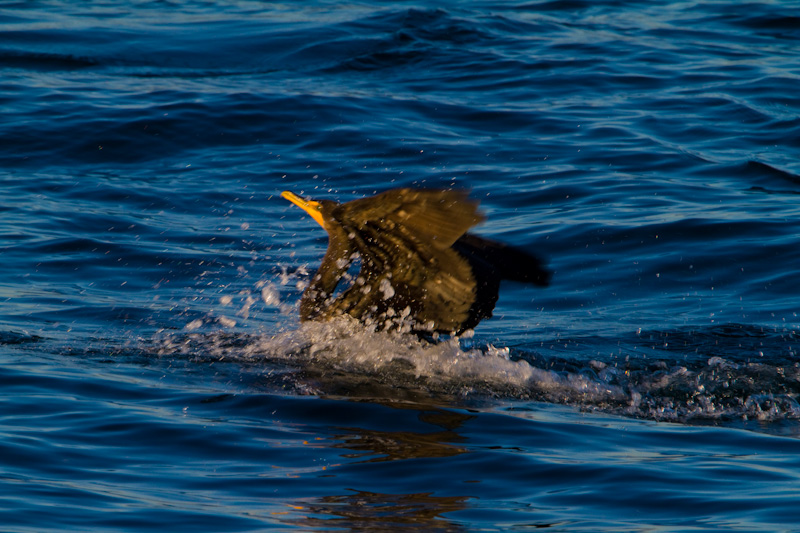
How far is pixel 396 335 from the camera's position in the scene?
590 centimetres

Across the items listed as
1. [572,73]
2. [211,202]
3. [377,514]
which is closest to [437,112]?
[572,73]

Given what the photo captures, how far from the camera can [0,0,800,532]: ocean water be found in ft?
14.6

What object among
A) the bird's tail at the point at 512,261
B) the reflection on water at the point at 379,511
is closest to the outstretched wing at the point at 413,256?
the bird's tail at the point at 512,261

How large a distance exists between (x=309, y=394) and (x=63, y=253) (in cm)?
379

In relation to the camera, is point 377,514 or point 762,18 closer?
point 377,514

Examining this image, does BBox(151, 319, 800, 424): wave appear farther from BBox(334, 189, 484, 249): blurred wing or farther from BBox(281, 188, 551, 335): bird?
BBox(334, 189, 484, 249): blurred wing

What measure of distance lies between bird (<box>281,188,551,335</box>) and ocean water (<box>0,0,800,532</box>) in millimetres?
233

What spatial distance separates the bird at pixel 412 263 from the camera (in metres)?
5.20

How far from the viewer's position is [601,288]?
26.2ft

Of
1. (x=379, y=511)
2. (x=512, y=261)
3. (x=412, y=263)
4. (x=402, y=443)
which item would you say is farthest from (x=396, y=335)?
(x=379, y=511)

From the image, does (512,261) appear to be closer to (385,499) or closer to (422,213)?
(422,213)

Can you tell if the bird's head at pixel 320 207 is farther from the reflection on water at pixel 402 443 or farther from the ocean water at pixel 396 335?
the reflection on water at pixel 402 443

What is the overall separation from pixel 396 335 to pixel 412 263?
53 centimetres

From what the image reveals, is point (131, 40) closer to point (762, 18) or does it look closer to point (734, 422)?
point (762, 18)
